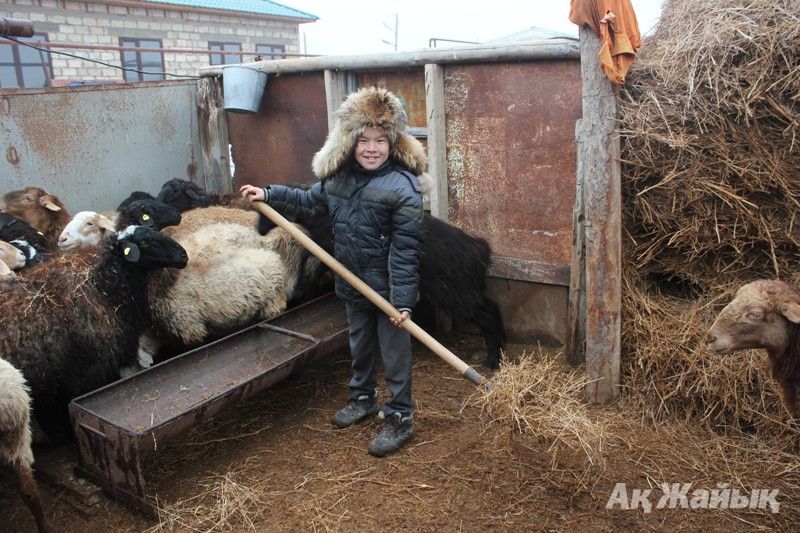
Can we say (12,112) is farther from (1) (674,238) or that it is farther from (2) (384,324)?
(1) (674,238)

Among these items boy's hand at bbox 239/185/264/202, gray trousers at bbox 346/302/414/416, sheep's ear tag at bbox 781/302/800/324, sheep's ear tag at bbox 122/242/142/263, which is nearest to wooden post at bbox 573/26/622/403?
sheep's ear tag at bbox 781/302/800/324

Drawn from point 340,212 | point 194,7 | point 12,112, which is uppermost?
point 194,7

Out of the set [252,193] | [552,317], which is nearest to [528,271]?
[552,317]

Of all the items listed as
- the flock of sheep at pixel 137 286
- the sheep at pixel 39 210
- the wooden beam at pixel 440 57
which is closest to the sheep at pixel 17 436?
the flock of sheep at pixel 137 286

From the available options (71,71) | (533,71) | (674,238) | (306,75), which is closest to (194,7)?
(71,71)

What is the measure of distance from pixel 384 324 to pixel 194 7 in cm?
2098

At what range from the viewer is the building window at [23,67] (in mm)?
18188

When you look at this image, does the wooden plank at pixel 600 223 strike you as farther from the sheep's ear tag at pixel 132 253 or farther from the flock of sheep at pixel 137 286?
the sheep's ear tag at pixel 132 253

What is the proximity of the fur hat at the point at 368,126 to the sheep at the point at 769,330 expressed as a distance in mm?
2127

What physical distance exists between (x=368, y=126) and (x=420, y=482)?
230 cm

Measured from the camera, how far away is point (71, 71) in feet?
62.4

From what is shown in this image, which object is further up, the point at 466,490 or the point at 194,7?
the point at 194,7

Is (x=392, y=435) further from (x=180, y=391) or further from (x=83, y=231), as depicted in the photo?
(x=83, y=231)

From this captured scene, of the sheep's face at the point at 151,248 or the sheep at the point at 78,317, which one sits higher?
the sheep's face at the point at 151,248
